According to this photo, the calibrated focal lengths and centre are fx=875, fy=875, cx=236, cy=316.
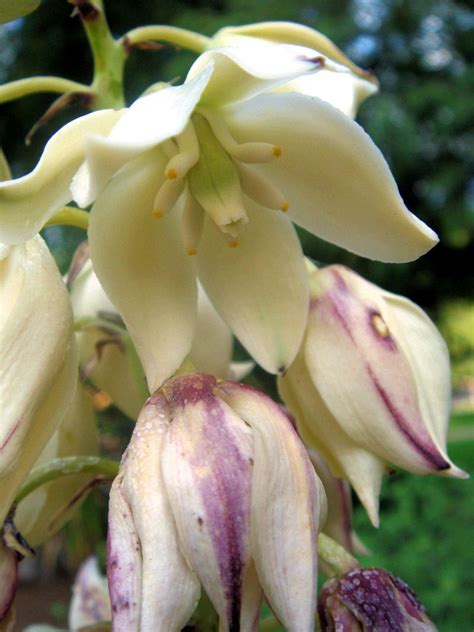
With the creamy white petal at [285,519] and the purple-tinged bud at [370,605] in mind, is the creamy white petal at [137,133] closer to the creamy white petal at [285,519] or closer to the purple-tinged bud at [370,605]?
the creamy white petal at [285,519]

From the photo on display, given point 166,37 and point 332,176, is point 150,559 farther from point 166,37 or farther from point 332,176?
point 166,37

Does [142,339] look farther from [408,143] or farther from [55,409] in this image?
[408,143]

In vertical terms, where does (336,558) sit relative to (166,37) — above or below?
below

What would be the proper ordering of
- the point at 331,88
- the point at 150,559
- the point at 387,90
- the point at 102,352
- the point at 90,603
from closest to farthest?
the point at 150,559, the point at 331,88, the point at 102,352, the point at 90,603, the point at 387,90

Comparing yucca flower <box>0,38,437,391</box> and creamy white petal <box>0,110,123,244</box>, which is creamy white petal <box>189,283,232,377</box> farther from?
creamy white petal <box>0,110,123,244</box>

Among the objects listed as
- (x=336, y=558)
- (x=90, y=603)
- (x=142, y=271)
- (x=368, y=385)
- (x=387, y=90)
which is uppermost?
(x=142, y=271)

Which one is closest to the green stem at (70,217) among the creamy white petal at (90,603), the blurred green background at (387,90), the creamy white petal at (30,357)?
the creamy white petal at (30,357)

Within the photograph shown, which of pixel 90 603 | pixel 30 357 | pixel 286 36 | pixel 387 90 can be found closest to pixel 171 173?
pixel 30 357

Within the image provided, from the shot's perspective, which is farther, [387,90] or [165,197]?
[387,90]

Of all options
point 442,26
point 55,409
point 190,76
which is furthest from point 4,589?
point 442,26
